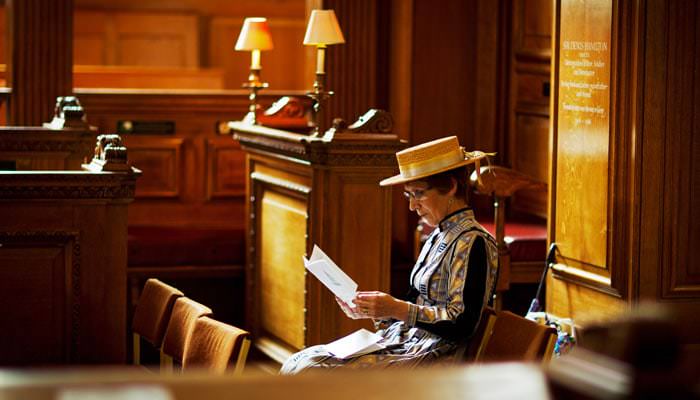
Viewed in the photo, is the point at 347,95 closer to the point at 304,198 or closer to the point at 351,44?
the point at 351,44

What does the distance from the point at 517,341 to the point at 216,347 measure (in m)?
0.83

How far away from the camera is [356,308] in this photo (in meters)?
3.73

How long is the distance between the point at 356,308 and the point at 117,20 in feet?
30.9

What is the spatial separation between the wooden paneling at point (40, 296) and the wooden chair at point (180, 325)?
40cm

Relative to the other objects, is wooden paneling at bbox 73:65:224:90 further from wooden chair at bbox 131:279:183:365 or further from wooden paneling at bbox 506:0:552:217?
wooden chair at bbox 131:279:183:365

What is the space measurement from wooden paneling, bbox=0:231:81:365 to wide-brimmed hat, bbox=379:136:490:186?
118cm

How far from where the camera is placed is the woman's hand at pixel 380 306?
3686 millimetres

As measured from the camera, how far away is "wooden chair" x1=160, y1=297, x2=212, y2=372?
3.78 meters

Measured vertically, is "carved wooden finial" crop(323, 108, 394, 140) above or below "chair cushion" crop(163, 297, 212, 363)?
above

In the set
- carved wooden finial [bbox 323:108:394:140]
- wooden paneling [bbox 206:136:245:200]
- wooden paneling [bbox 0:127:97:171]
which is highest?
carved wooden finial [bbox 323:108:394:140]

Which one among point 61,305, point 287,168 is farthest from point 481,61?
point 61,305

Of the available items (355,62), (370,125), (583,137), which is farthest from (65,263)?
(355,62)

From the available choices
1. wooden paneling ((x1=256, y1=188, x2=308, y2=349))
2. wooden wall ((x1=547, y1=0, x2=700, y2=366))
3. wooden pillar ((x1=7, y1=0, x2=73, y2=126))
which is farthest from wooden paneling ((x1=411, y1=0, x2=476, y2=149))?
wooden wall ((x1=547, y1=0, x2=700, y2=366))

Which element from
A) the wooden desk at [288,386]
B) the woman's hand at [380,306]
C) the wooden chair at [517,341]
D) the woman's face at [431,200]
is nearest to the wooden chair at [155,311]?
the woman's hand at [380,306]
